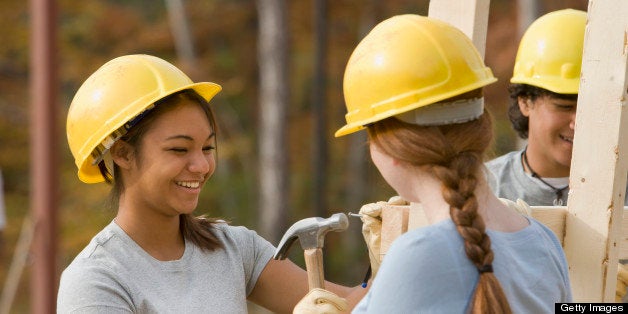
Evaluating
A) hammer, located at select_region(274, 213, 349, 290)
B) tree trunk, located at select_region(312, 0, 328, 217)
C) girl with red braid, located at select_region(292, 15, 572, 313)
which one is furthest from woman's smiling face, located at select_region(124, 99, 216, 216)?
tree trunk, located at select_region(312, 0, 328, 217)

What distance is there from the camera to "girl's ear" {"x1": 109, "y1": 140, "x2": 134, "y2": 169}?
3.46 meters

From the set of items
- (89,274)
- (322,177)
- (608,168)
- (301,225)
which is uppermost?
(608,168)

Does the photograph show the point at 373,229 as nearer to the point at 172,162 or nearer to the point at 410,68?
the point at 172,162

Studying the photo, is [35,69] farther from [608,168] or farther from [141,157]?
[608,168]

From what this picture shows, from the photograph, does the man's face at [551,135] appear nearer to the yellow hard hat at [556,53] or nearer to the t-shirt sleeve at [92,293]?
the yellow hard hat at [556,53]

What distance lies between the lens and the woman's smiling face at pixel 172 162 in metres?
3.39

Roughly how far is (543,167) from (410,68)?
2.28 m

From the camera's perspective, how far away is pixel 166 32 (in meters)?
20.4

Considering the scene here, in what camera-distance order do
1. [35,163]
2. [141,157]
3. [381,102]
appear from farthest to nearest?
[35,163]
[141,157]
[381,102]

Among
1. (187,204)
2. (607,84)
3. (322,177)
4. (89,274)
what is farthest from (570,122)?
(322,177)

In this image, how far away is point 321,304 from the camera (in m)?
2.99

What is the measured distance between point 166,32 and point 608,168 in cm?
1765

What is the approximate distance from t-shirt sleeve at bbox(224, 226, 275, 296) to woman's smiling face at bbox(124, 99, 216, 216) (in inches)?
A: 10.4

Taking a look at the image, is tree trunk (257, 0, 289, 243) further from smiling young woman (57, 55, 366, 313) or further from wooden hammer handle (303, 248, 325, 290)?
wooden hammer handle (303, 248, 325, 290)
